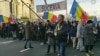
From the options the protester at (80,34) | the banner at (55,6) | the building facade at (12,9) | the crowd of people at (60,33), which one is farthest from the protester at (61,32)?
the building facade at (12,9)

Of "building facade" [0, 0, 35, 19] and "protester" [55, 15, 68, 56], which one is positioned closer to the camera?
"protester" [55, 15, 68, 56]

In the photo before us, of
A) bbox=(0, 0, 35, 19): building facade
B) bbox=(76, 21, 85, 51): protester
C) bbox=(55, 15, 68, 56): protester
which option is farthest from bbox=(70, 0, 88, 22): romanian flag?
bbox=(0, 0, 35, 19): building facade

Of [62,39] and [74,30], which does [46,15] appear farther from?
[62,39]

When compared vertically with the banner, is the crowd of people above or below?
below

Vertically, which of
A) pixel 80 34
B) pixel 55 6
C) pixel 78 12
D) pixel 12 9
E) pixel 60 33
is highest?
pixel 12 9

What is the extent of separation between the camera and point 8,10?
2398 inches

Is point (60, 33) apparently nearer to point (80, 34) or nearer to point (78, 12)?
point (78, 12)

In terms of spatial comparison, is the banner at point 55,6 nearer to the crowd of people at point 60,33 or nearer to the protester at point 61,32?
the crowd of people at point 60,33

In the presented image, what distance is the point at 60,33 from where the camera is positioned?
11.7 m

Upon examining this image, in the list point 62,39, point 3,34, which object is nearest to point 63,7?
point 62,39

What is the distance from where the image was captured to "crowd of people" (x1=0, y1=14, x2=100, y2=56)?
38.8 ft

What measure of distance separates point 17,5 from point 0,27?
2991 centimetres

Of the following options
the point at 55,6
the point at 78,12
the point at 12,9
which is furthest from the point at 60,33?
the point at 12,9

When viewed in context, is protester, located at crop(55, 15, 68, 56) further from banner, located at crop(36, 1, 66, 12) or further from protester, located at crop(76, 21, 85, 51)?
protester, located at crop(76, 21, 85, 51)
